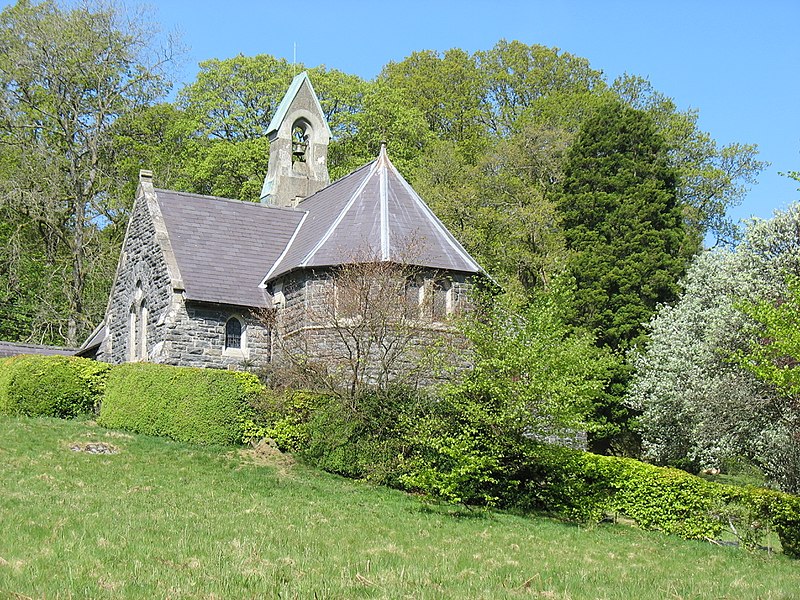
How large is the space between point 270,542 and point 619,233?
23510 millimetres

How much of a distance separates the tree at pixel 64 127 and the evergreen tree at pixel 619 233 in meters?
18.8

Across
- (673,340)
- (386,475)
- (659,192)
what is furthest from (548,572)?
(659,192)

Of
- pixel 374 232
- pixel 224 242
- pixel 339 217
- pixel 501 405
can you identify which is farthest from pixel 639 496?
pixel 224 242

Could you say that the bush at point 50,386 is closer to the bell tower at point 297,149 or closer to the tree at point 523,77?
the bell tower at point 297,149

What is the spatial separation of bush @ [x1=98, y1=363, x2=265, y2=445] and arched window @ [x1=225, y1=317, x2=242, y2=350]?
4133mm

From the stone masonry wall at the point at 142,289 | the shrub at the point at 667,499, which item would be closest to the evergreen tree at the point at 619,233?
the shrub at the point at 667,499

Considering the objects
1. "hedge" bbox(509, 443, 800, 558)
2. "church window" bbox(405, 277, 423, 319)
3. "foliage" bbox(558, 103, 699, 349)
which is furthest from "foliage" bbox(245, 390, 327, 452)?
"foliage" bbox(558, 103, 699, 349)

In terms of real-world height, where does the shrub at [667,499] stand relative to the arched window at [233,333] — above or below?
below

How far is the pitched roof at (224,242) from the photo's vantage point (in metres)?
26.9

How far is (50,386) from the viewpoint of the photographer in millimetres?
23750

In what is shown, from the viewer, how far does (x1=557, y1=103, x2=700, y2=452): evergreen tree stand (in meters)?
32.5

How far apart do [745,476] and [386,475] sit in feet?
70.9

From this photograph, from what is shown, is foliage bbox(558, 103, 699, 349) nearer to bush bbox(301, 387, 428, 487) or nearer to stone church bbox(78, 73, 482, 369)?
stone church bbox(78, 73, 482, 369)

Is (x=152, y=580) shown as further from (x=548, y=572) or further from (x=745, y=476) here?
(x=745, y=476)
